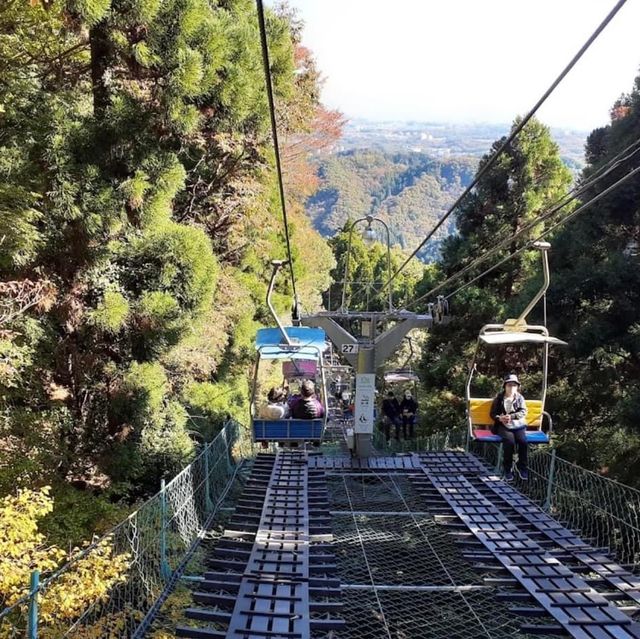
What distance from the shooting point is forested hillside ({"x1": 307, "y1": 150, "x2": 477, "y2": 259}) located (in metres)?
79.9

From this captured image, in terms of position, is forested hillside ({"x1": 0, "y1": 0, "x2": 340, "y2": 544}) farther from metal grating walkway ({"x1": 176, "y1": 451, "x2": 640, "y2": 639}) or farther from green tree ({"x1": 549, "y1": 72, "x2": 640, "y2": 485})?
green tree ({"x1": 549, "y1": 72, "x2": 640, "y2": 485})

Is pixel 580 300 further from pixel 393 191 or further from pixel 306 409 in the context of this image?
pixel 393 191

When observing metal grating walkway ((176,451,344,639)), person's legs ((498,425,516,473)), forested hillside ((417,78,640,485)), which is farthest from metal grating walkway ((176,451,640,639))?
forested hillside ((417,78,640,485))

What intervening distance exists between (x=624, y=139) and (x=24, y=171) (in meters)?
9.82

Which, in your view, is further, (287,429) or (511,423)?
(287,429)

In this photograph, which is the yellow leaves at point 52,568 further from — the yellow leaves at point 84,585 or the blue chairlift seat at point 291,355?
the blue chairlift seat at point 291,355

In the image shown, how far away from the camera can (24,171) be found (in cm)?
808

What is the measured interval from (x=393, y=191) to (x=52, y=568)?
89.5 metres

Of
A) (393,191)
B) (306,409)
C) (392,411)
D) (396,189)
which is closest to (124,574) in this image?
(306,409)

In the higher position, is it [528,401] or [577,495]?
Result: [528,401]

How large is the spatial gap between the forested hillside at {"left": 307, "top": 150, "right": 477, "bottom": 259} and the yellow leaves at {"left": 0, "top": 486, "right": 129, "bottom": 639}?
227 feet

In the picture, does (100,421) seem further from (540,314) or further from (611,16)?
(611,16)

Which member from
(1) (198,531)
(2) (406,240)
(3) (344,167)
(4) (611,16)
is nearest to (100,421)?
(1) (198,531)

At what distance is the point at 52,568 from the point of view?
21.1ft
